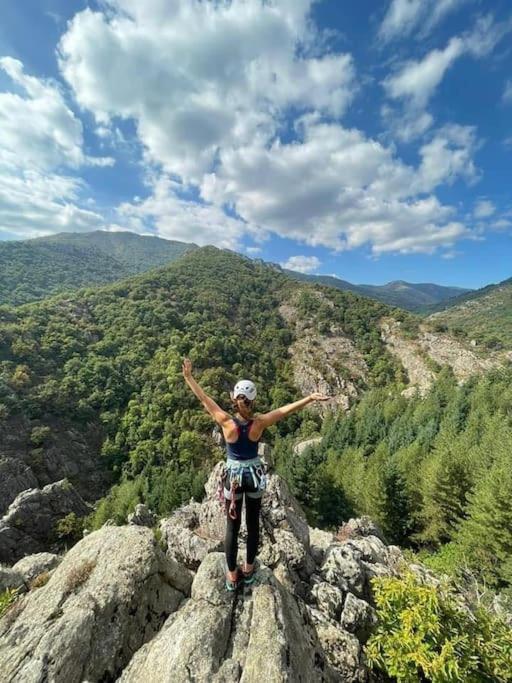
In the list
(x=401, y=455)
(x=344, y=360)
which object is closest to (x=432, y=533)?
(x=401, y=455)

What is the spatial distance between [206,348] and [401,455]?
8203 cm

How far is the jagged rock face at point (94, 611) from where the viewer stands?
526 cm

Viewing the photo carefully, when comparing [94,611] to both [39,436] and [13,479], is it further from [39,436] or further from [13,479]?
[39,436]

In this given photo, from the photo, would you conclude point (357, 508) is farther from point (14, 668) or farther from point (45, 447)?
point (45, 447)

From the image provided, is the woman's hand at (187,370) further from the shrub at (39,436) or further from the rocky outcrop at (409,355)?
the rocky outcrop at (409,355)

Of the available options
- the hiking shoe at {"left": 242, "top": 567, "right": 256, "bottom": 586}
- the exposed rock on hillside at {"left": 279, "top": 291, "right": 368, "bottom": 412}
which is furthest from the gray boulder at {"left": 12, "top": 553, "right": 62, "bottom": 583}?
the exposed rock on hillside at {"left": 279, "top": 291, "right": 368, "bottom": 412}

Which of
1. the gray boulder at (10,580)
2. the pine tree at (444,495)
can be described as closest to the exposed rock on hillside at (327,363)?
the pine tree at (444,495)

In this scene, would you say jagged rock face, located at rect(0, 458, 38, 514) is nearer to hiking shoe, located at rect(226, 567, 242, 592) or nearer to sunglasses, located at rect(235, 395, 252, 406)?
hiking shoe, located at rect(226, 567, 242, 592)

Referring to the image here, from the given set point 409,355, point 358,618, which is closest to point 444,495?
point 358,618

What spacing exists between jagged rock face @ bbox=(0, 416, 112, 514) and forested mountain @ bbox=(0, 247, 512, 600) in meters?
0.48

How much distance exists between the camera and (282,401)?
11019 cm

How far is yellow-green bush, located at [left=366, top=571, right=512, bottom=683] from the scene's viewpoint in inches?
221

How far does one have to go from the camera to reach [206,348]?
11619cm

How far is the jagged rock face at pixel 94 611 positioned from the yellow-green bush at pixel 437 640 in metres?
4.52
